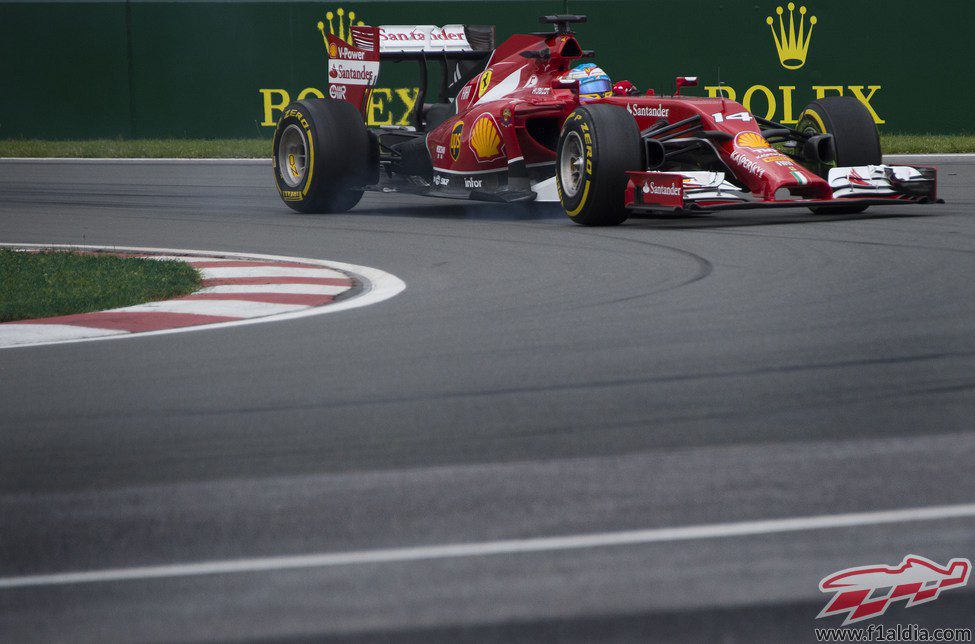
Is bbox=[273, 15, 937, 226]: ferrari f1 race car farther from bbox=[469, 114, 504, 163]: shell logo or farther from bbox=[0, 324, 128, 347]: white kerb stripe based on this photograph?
bbox=[0, 324, 128, 347]: white kerb stripe

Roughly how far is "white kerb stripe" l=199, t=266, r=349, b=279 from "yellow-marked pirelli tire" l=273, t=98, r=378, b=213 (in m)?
3.31

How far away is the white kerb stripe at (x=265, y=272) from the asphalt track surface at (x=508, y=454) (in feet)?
1.85

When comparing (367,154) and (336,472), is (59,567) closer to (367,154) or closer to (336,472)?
(336,472)

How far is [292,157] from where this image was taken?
11.6 meters

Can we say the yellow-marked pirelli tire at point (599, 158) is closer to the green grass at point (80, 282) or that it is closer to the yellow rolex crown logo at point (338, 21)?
the green grass at point (80, 282)

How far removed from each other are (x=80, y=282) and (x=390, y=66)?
12.6 metres

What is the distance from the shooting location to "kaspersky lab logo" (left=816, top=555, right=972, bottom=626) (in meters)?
2.77

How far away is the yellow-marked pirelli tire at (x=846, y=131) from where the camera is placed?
9805mm

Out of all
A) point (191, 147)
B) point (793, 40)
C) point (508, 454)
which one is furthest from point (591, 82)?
point (191, 147)

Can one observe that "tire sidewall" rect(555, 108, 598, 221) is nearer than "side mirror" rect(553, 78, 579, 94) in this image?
Yes

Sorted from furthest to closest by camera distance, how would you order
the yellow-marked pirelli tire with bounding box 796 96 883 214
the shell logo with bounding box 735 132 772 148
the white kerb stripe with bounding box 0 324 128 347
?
1. the yellow-marked pirelli tire with bounding box 796 96 883 214
2. the shell logo with bounding box 735 132 772 148
3. the white kerb stripe with bounding box 0 324 128 347

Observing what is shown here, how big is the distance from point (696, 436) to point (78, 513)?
1.61 meters

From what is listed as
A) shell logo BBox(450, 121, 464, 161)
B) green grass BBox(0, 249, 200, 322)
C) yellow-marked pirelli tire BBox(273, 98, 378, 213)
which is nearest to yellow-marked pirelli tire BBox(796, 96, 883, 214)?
shell logo BBox(450, 121, 464, 161)

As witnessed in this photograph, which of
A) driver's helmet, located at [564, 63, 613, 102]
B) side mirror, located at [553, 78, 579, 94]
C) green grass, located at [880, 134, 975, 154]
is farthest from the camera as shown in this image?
green grass, located at [880, 134, 975, 154]
